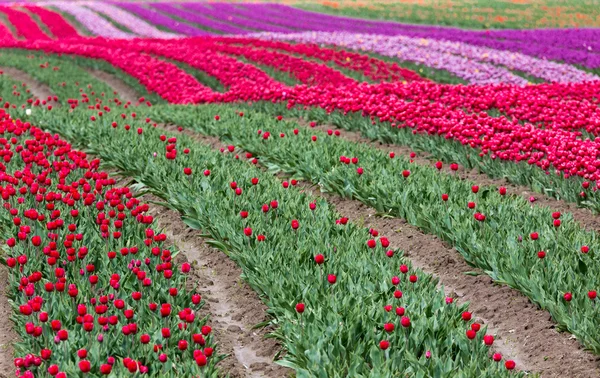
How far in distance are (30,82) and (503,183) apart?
15063mm

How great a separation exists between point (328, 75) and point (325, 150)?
10767 mm

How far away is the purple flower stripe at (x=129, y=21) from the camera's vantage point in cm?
3599

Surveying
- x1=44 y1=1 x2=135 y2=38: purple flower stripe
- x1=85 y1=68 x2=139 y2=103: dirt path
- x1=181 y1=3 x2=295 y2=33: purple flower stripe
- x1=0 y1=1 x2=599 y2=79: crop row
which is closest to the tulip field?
x1=85 y1=68 x2=139 y2=103: dirt path

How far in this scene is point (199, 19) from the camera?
3931 centimetres

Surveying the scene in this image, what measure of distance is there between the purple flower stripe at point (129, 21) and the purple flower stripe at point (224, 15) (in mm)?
4014

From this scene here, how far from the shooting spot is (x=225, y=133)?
11.2m

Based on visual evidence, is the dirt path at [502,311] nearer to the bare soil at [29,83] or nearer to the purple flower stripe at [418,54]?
the bare soil at [29,83]

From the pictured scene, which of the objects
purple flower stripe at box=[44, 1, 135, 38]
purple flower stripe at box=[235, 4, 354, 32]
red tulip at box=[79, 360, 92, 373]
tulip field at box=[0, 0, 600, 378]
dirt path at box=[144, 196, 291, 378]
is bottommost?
purple flower stripe at box=[44, 1, 135, 38]

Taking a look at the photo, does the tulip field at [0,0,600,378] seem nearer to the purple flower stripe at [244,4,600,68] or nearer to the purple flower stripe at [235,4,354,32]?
the purple flower stripe at [244,4,600,68]

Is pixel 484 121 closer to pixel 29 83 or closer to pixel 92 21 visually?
pixel 29 83

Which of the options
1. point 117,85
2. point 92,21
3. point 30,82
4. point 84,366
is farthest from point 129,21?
point 84,366

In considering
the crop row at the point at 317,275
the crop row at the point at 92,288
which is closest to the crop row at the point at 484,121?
the crop row at the point at 317,275

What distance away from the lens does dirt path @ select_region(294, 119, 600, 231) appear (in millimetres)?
8081

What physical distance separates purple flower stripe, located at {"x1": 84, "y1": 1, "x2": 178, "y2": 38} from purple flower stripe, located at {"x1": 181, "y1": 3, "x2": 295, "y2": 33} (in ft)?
13.2
